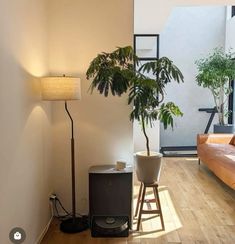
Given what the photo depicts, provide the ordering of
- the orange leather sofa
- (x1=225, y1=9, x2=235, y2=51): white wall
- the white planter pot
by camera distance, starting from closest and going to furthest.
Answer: the white planter pot → the orange leather sofa → (x1=225, y1=9, x2=235, y2=51): white wall

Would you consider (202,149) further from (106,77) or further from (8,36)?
(8,36)

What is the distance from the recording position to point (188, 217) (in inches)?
136

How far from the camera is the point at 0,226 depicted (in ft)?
6.49

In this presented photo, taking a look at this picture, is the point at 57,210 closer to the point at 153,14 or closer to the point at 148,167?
the point at 148,167

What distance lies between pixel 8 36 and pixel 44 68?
0.93m

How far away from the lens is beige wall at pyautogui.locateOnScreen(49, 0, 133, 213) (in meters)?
3.20

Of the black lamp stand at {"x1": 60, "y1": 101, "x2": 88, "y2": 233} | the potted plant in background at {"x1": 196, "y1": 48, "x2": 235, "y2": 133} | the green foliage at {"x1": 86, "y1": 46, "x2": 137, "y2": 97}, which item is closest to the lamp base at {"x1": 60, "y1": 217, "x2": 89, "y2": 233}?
the black lamp stand at {"x1": 60, "y1": 101, "x2": 88, "y2": 233}

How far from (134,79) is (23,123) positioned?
40.4 inches

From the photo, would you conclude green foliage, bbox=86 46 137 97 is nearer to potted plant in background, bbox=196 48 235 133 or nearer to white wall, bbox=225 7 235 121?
potted plant in background, bbox=196 48 235 133

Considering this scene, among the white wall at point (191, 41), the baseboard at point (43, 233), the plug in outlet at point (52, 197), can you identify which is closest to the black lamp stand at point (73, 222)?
the baseboard at point (43, 233)

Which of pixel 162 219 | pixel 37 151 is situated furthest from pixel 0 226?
pixel 162 219

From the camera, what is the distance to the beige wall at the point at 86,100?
3201 mm

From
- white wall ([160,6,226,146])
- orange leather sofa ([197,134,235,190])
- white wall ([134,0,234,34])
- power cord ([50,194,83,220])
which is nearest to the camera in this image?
power cord ([50,194,83,220])

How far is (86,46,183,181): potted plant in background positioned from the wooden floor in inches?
42.2
